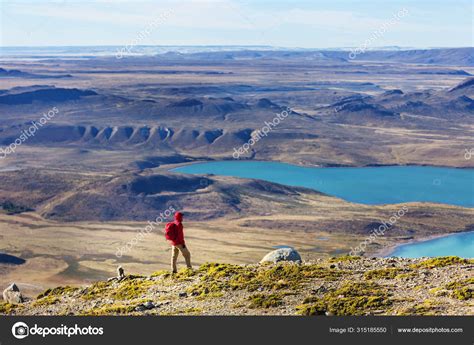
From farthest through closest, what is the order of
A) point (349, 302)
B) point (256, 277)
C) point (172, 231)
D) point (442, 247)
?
point (442, 247)
point (172, 231)
point (256, 277)
point (349, 302)

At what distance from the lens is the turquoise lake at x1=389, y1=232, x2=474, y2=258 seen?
2178 inches

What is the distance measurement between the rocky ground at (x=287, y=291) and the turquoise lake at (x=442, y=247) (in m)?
39.2

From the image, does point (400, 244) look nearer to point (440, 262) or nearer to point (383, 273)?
point (440, 262)

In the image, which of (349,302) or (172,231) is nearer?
(349,302)

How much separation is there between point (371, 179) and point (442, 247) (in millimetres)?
33474

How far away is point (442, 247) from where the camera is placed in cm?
5884

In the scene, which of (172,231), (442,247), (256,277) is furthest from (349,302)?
(442,247)

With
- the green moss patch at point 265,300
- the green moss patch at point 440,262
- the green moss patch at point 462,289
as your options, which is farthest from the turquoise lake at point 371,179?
the green moss patch at point 265,300

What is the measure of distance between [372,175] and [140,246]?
47478 millimetres

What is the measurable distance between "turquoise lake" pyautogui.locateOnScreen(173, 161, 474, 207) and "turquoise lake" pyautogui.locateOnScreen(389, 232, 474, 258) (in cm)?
1460

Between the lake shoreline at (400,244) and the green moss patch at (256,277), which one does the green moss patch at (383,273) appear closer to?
the green moss patch at (256,277)
